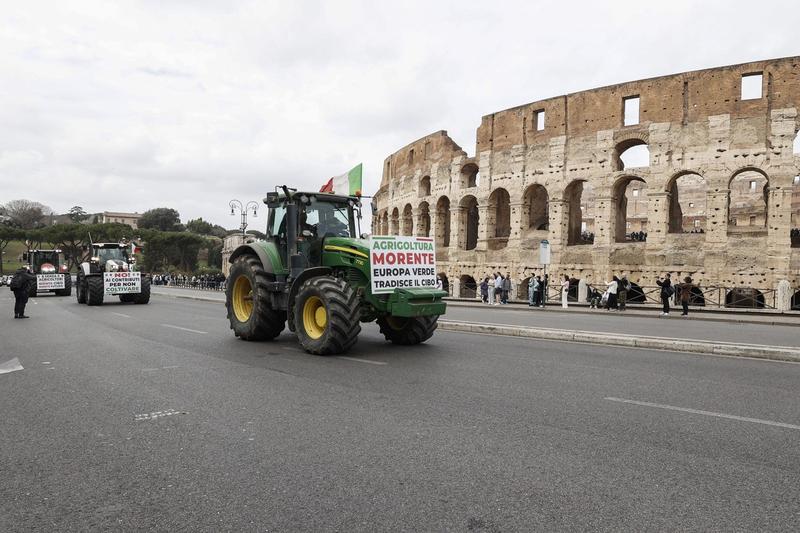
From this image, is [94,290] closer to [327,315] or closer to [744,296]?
[327,315]

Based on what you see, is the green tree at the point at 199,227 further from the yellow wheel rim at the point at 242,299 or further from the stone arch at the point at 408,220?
the yellow wheel rim at the point at 242,299

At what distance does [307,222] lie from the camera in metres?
9.99

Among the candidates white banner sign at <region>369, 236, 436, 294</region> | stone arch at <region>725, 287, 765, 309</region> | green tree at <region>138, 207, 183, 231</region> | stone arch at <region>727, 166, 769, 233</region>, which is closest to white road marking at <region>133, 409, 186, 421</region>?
white banner sign at <region>369, 236, 436, 294</region>

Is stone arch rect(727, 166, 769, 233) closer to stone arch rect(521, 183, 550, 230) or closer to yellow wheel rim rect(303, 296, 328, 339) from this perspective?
stone arch rect(521, 183, 550, 230)

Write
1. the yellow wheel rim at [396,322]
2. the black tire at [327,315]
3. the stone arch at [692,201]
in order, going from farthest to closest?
the stone arch at [692,201]
the yellow wheel rim at [396,322]
the black tire at [327,315]

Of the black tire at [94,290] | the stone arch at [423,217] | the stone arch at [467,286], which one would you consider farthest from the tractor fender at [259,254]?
the stone arch at [423,217]

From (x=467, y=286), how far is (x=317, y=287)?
94.3 feet

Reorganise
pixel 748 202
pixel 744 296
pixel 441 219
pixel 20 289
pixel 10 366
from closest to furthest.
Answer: pixel 10 366 → pixel 20 289 → pixel 744 296 → pixel 441 219 → pixel 748 202

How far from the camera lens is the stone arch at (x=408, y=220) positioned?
140 feet

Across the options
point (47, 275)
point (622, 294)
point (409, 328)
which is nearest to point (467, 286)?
point (622, 294)

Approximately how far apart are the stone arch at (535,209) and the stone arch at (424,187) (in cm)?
868

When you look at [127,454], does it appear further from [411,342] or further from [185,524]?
[411,342]

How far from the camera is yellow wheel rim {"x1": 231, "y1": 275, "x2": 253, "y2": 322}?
11.2 meters

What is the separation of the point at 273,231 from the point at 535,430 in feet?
24.3
